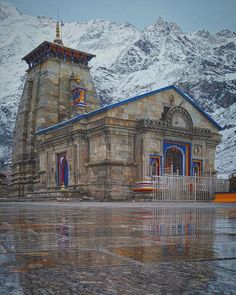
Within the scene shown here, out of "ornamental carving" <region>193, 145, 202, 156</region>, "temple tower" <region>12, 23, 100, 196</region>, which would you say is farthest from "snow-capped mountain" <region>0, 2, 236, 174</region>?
"ornamental carving" <region>193, 145, 202, 156</region>

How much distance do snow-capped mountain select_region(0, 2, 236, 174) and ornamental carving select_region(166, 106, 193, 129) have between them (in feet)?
145

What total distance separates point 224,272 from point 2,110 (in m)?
111

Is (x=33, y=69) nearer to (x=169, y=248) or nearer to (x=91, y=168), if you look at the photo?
(x=91, y=168)

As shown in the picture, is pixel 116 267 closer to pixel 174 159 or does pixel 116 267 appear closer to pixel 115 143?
pixel 115 143

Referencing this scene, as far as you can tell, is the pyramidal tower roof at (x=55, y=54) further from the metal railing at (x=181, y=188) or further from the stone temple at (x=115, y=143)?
the metal railing at (x=181, y=188)

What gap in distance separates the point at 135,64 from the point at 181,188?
143102mm

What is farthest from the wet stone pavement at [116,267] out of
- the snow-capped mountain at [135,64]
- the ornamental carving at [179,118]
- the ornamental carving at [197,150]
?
the snow-capped mountain at [135,64]

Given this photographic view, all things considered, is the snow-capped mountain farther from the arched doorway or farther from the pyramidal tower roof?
the arched doorway

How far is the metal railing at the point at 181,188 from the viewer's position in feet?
57.1

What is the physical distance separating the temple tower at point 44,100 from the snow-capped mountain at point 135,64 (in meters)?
41.0

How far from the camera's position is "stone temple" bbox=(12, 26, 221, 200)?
64.7ft

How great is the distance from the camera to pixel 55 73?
3042 cm

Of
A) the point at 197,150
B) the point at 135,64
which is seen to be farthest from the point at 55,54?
the point at 135,64

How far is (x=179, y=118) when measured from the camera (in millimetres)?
21891
